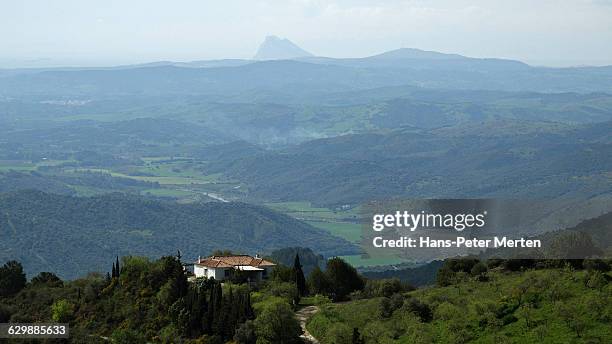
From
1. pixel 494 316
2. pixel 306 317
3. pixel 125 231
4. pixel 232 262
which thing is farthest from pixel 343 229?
pixel 494 316

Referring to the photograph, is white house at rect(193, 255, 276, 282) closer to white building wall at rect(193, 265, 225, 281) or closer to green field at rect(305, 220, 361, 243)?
white building wall at rect(193, 265, 225, 281)

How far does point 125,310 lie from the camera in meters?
52.8

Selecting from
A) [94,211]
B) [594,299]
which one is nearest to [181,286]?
[594,299]

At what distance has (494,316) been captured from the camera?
39281mm

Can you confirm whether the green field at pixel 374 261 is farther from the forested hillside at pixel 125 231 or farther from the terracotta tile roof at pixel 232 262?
the terracotta tile roof at pixel 232 262

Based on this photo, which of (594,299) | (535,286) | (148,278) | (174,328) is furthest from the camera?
(148,278)

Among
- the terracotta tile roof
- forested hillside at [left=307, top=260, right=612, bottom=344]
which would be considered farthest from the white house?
forested hillside at [left=307, top=260, right=612, bottom=344]

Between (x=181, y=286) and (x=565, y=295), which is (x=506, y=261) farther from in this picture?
(x=181, y=286)

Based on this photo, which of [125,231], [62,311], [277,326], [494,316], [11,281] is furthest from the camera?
[125,231]

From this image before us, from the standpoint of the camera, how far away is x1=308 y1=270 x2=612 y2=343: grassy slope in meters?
36.9

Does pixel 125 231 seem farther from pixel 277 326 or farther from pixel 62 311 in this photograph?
pixel 277 326

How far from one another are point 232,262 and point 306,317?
12.7 metres

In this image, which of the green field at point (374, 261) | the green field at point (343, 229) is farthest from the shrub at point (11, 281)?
the green field at point (343, 229)

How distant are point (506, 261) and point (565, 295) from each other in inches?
441
